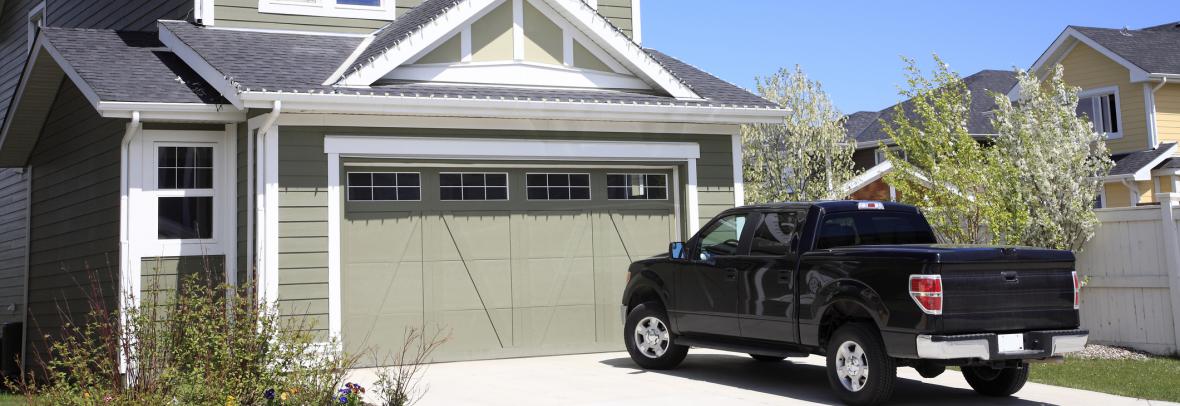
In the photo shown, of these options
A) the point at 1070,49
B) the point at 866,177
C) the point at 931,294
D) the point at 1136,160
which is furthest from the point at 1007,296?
the point at 1070,49

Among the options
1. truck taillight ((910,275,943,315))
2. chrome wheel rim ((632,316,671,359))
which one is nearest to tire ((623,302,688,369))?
chrome wheel rim ((632,316,671,359))

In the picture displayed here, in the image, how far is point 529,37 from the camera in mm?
13172

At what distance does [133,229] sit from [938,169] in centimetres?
991

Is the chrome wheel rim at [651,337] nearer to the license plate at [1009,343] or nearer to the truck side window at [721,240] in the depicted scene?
the truck side window at [721,240]

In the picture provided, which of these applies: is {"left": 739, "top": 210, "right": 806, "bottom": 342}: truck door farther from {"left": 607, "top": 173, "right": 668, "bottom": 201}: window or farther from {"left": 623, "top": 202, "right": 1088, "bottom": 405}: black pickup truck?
{"left": 607, "top": 173, "right": 668, "bottom": 201}: window

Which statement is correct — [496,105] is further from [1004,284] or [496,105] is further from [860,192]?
[860,192]

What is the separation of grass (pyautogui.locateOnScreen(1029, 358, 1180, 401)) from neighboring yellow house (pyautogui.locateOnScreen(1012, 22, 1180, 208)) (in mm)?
14561

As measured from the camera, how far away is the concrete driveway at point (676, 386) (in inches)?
356

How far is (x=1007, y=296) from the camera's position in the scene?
8.29m

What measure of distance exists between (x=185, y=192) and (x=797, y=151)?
40.7ft

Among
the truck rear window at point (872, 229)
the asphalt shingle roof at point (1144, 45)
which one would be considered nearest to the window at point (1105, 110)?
the asphalt shingle roof at point (1144, 45)

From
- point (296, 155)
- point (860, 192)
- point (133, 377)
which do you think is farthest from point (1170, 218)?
point (860, 192)

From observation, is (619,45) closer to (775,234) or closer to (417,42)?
(417,42)

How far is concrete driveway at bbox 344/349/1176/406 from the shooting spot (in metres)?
9.03
